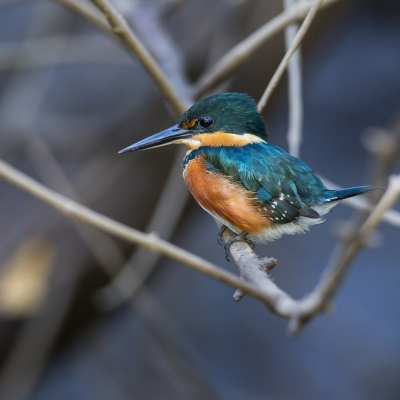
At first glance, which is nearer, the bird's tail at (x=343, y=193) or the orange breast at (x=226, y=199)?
the bird's tail at (x=343, y=193)

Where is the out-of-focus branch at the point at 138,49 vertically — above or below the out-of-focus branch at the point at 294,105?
above

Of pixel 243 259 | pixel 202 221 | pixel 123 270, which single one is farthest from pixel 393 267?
pixel 243 259

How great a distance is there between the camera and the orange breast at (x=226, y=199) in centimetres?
196

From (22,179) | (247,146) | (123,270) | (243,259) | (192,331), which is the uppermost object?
(22,179)

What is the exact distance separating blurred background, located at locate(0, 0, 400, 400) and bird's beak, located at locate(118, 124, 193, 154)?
274 mm

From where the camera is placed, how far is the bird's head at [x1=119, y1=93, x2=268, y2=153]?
6.78 feet

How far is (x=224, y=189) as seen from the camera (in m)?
2.02

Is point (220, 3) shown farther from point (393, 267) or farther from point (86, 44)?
point (393, 267)

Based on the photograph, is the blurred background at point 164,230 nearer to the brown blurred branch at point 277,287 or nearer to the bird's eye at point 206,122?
the bird's eye at point 206,122

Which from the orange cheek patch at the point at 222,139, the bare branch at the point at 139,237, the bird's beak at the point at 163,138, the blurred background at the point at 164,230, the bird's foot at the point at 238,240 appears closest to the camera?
the bare branch at the point at 139,237

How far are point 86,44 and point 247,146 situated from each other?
1.90m

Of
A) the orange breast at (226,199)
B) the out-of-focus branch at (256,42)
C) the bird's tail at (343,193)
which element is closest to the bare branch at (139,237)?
the orange breast at (226,199)

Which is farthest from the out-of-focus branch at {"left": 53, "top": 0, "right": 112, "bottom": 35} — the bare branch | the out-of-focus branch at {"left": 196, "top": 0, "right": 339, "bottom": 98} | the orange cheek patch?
the bare branch

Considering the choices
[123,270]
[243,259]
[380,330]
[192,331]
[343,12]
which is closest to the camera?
[243,259]
